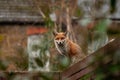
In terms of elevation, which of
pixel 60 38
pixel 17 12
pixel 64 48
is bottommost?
pixel 17 12

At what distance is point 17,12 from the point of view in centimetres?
1853

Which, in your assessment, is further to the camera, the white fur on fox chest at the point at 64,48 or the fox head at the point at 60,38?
the white fur on fox chest at the point at 64,48

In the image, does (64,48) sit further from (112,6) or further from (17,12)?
(112,6)

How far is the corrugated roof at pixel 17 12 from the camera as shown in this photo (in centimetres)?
1791

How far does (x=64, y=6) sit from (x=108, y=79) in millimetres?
12167

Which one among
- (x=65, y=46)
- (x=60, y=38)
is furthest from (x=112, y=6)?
(x=65, y=46)

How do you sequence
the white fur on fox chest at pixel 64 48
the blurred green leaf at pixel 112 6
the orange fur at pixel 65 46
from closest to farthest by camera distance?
the blurred green leaf at pixel 112 6 < the orange fur at pixel 65 46 < the white fur on fox chest at pixel 64 48

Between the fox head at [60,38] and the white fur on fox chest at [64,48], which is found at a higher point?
the fox head at [60,38]

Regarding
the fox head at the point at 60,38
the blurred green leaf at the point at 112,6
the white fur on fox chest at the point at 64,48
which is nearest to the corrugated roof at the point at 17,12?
the white fur on fox chest at the point at 64,48

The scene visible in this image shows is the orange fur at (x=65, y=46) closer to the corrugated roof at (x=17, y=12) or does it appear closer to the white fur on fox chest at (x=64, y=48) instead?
the white fur on fox chest at (x=64, y=48)

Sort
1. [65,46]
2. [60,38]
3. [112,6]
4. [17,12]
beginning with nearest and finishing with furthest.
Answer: [112,6] → [60,38] → [65,46] → [17,12]

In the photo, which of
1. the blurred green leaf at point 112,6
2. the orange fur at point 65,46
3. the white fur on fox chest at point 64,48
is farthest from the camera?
the white fur on fox chest at point 64,48

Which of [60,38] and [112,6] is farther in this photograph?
[60,38]

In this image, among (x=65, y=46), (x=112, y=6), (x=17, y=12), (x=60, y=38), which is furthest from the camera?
(x=17, y=12)
